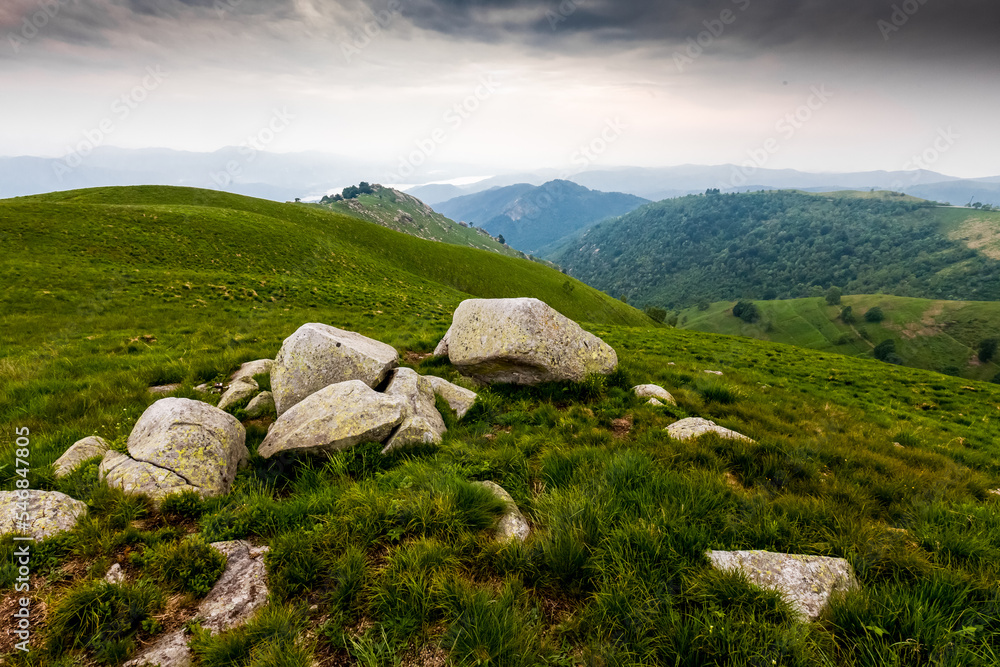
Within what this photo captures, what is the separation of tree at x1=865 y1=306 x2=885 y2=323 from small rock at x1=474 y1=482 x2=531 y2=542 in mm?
232665

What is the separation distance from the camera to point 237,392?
28.9 ft

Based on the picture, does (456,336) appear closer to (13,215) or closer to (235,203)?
(13,215)

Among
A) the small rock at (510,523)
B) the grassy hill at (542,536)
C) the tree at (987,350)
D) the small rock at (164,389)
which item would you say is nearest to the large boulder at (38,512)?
the grassy hill at (542,536)

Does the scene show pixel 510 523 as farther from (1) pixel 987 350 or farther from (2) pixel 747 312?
(2) pixel 747 312

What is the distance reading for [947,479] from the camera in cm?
680

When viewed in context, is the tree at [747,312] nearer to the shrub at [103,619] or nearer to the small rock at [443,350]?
the small rock at [443,350]

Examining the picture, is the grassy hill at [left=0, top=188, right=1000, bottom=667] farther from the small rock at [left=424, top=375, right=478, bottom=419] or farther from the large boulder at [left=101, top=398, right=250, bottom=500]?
the small rock at [left=424, top=375, right=478, bottom=419]

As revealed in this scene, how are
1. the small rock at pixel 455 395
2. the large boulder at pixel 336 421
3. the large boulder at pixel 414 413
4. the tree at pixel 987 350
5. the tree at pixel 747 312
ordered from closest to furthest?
1. the large boulder at pixel 336 421
2. the large boulder at pixel 414 413
3. the small rock at pixel 455 395
4. the tree at pixel 987 350
5. the tree at pixel 747 312

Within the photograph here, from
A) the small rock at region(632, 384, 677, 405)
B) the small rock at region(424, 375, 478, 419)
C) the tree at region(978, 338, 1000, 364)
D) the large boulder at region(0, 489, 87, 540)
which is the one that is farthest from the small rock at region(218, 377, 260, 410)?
the tree at region(978, 338, 1000, 364)

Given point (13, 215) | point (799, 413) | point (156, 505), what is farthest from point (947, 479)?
point (13, 215)

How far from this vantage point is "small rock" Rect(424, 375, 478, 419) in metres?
8.73

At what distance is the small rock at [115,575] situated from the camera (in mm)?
4109

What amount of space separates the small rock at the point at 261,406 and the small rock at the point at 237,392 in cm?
39
